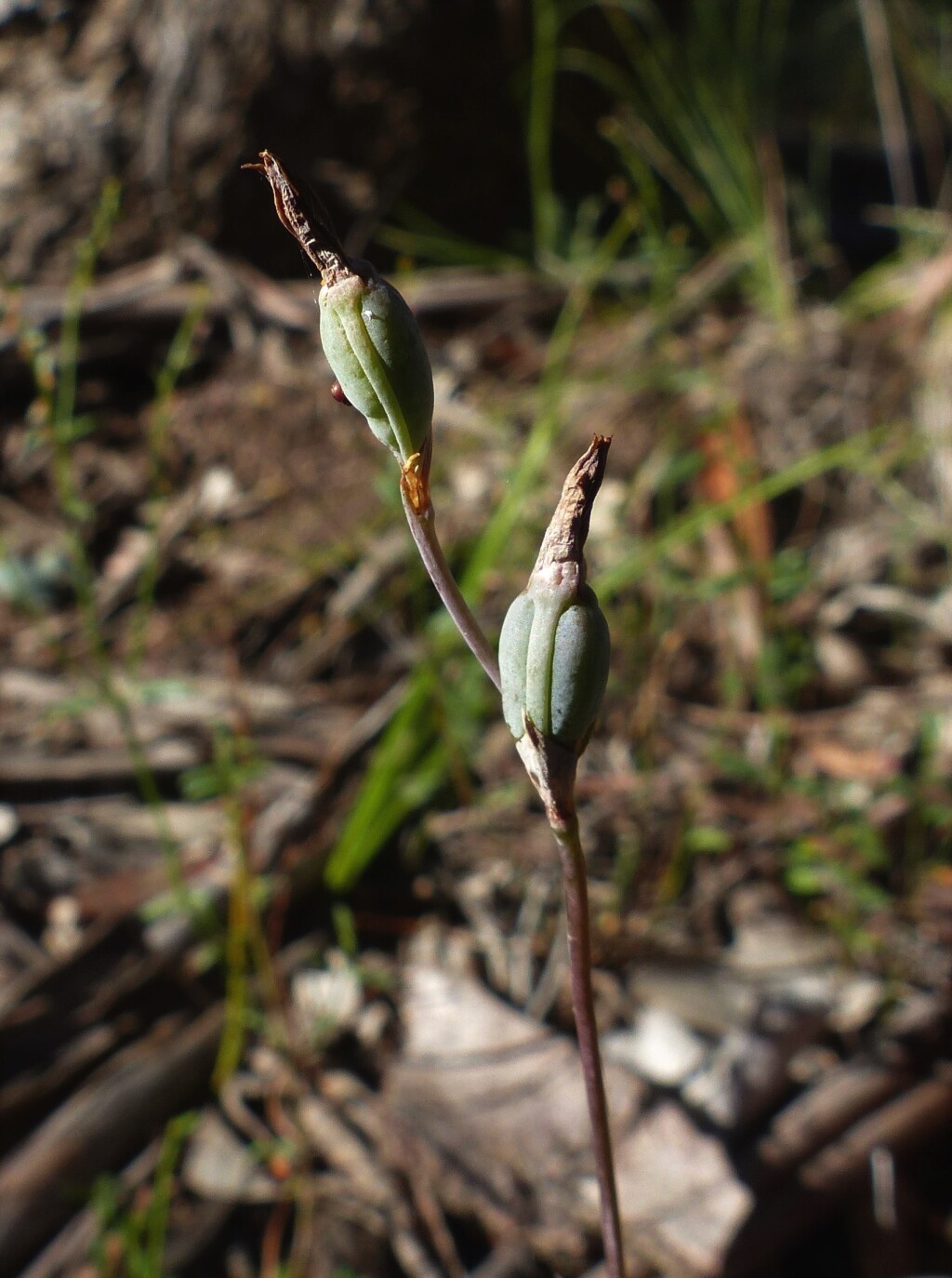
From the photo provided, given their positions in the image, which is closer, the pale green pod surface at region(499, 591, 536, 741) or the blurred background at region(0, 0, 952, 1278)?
the pale green pod surface at region(499, 591, 536, 741)

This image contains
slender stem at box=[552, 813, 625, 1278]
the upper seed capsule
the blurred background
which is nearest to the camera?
the upper seed capsule

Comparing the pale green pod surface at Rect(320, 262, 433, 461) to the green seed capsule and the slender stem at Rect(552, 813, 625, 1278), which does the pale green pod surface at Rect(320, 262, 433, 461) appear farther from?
the slender stem at Rect(552, 813, 625, 1278)

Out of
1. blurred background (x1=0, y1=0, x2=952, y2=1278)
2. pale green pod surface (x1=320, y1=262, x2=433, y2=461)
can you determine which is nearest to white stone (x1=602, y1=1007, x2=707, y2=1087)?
blurred background (x1=0, y1=0, x2=952, y2=1278)

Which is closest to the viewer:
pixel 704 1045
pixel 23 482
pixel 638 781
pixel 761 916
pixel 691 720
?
pixel 704 1045

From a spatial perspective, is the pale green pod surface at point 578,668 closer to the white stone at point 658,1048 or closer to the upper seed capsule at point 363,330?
the upper seed capsule at point 363,330

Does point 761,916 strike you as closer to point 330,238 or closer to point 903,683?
point 903,683

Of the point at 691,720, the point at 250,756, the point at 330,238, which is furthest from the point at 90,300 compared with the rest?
the point at 330,238

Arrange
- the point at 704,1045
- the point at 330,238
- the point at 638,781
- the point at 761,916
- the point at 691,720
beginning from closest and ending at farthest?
the point at 330,238
the point at 704,1045
the point at 761,916
the point at 638,781
the point at 691,720
